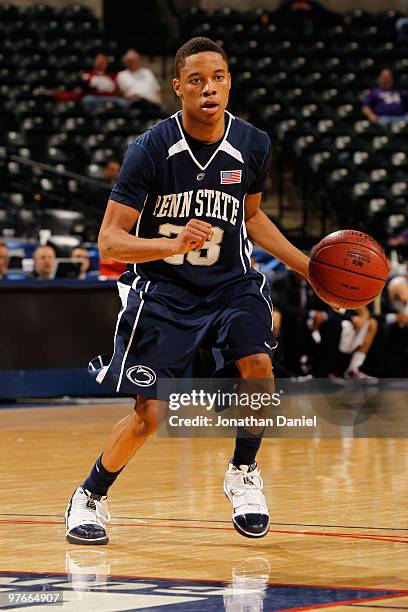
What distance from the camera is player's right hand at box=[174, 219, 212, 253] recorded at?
4086mm

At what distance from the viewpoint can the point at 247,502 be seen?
4688mm

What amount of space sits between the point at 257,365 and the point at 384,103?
1303cm

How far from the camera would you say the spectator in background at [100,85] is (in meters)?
15.7

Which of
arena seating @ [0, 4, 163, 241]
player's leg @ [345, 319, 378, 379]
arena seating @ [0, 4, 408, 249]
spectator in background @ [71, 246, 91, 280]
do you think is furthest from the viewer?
arena seating @ [0, 4, 408, 249]

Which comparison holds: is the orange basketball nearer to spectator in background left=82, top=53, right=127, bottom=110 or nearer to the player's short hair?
the player's short hair

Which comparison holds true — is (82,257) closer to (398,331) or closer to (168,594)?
(398,331)

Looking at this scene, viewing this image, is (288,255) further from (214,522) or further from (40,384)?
(40,384)

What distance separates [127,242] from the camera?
4.34 metres

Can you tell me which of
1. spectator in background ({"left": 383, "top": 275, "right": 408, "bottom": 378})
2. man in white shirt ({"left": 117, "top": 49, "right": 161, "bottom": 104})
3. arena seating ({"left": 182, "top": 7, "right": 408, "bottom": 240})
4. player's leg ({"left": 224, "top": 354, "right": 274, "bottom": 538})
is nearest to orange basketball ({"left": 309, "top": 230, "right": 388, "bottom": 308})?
player's leg ({"left": 224, "top": 354, "right": 274, "bottom": 538})

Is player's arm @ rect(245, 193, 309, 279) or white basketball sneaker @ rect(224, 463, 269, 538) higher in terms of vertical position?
player's arm @ rect(245, 193, 309, 279)

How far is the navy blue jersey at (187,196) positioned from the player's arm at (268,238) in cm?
17

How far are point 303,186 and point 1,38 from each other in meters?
4.53

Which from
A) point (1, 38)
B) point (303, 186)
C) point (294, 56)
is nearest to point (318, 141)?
point (303, 186)

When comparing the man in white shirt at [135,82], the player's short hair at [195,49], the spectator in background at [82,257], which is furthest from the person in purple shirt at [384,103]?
the player's short hair at [195,49]
